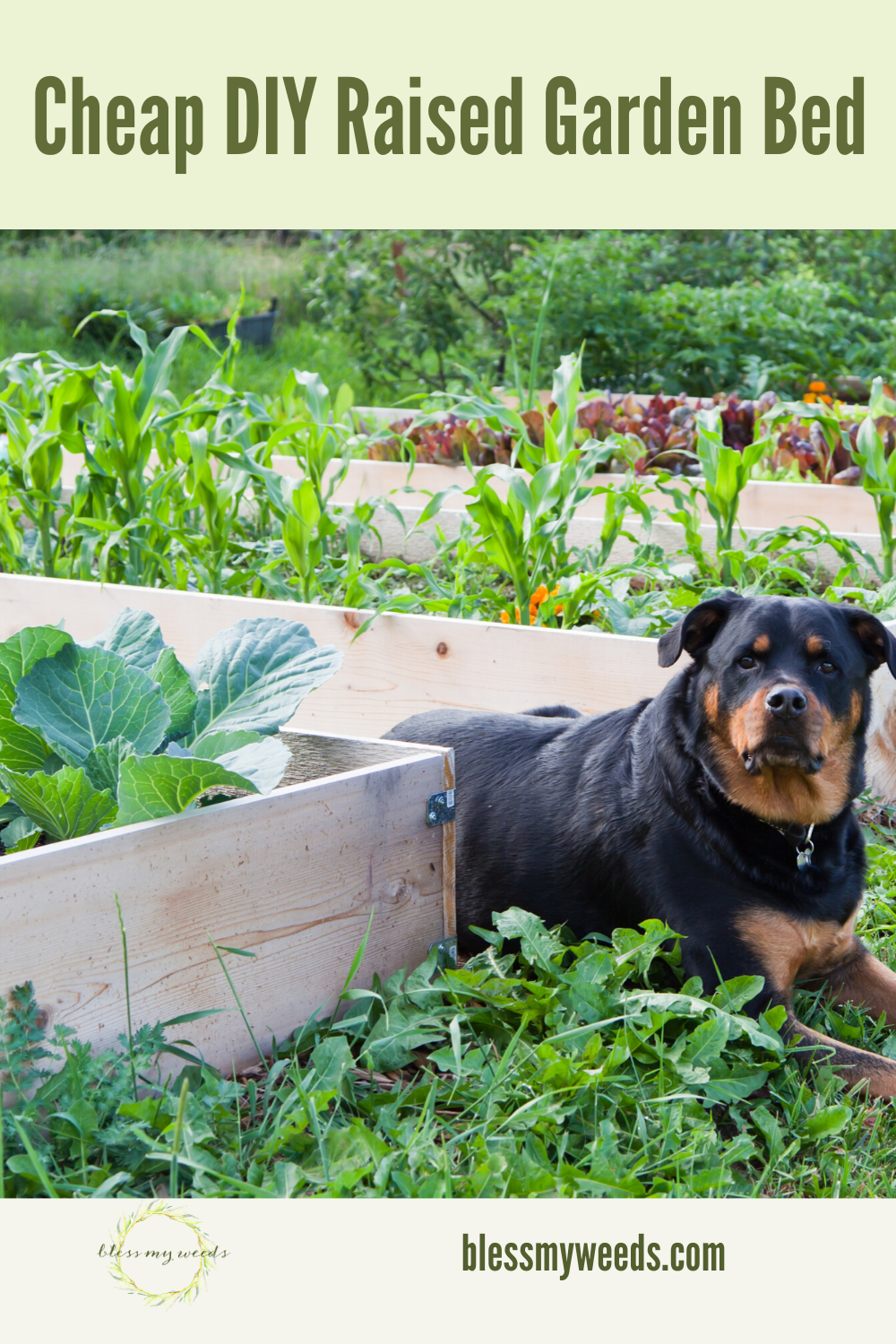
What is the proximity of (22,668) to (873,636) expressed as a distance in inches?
65.3

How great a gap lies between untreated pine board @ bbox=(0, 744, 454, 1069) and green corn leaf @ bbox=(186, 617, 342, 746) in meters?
0.19

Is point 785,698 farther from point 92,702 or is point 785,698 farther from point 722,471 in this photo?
point 722,471

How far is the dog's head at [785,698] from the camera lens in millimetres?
2180

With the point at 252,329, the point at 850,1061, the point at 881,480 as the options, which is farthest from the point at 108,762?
the point at 252,329

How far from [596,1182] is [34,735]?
1230 mm

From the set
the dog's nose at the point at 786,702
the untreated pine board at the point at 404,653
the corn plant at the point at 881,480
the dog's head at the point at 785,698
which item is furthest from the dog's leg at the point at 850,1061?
the corn plant at the point at 881,480

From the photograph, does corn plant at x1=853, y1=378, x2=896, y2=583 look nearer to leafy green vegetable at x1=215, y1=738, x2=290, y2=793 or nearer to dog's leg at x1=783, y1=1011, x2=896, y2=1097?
dog's leg at x1=783, y1=1011, x2=896, y2=1097

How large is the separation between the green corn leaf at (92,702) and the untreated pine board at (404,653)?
1.32m

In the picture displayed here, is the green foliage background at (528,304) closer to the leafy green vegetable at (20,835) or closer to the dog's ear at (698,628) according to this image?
the dog's ear at (698,628)

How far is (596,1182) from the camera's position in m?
1.64

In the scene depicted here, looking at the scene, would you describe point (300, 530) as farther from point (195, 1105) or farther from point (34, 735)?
point (195, 1105)

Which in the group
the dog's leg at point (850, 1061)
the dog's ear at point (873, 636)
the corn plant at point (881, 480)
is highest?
the corn plant at point (881, 480)

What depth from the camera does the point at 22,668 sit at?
6.91 feet
